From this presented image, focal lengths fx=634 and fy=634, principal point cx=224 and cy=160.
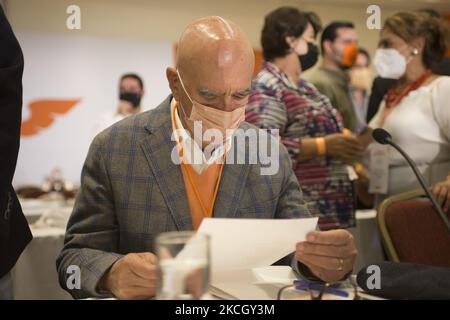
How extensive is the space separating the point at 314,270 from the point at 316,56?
0.85m

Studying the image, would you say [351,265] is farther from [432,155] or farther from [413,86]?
[413,86]

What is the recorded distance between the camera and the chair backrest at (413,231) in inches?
72.7

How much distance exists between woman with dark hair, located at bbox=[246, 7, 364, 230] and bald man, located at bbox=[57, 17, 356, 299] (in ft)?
0.73

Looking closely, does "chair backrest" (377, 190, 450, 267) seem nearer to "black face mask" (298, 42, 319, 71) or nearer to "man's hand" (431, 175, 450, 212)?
"man's hand" (431, 175, 450, 212)

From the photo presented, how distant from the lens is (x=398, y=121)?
6.59 feet

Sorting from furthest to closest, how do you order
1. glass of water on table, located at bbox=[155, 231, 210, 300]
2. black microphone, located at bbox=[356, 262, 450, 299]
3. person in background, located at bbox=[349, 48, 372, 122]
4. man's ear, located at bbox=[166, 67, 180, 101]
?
person in background, located at bbox=[349, 48, 372, 122]
man's ear, located at bbox=[166, 67, 180, 101]
black microphone, located at bbox=[356, 262, 450, 299]
glass of water on table, located at bbox=[155, 231, 210, 300]

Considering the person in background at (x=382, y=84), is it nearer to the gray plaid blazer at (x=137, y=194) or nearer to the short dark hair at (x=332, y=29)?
the short dark hair at (x=332, y=29)

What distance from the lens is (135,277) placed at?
1199 mm

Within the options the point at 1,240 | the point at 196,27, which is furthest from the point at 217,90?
the point at 1,240

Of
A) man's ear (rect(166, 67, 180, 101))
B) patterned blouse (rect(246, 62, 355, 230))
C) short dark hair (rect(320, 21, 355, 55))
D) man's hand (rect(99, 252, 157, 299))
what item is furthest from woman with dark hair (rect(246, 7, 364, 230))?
man's hand (rect(99, 252, 157, 299))

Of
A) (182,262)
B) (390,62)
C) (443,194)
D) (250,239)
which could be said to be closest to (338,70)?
(390,62)

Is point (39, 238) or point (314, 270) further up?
point (314, 270)

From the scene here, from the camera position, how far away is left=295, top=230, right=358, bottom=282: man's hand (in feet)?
4.11
